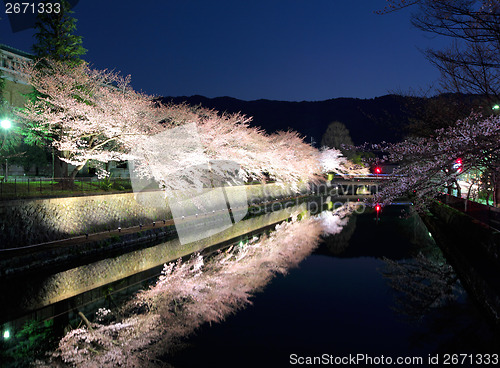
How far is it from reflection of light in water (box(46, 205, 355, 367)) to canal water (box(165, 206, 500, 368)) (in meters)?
0.50

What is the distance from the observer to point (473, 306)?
9125 millimetres

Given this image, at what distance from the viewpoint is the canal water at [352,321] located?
7.09 meters

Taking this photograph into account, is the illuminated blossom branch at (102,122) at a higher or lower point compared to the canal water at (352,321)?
higher

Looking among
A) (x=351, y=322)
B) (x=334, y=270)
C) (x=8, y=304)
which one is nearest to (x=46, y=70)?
(x=8, y=304)

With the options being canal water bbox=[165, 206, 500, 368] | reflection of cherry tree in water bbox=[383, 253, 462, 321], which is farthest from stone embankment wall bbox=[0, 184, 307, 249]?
reflection of cherry tree in water bbox=[383, 253, 462, 321]

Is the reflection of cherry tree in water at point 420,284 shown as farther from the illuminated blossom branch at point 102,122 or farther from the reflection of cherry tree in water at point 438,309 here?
the illuminated blossom branch at point 102,122

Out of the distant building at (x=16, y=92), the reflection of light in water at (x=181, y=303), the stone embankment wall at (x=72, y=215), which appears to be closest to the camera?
the reflection of light in water at (x=181, y=303)

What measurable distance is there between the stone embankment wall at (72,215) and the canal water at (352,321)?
27.6 feet

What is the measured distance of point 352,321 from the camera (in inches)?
344

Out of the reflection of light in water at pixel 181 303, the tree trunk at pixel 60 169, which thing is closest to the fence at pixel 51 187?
the tree trunk at pixel 60 169

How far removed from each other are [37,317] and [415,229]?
20.3 m

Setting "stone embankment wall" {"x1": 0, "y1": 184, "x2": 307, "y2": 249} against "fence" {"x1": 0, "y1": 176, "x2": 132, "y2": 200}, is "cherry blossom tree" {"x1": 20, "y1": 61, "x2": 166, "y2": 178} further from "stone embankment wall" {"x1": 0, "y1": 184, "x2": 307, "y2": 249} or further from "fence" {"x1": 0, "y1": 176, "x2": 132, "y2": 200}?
"stone embankment wall" {"x1": 0, "y1": 184, "x2": 307, "y2": 249}

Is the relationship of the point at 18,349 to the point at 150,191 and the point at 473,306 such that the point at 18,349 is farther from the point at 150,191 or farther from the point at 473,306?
the point at 150,191

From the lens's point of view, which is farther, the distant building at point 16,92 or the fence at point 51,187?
the distant building at point 16,92
